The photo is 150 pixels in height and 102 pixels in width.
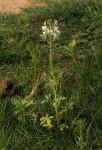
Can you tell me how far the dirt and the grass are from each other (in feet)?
0.53

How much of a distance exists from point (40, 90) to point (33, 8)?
6.14ft

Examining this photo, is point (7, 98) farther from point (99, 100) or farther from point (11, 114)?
point (99, 100)

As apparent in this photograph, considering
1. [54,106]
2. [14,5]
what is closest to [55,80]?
[54,106]

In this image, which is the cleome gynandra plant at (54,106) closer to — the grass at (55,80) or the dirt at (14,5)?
the grass at (55,80)

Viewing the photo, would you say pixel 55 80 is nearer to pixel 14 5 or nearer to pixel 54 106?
pixel 54 106

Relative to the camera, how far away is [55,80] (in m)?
3.15

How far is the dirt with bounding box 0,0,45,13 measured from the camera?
531 cm

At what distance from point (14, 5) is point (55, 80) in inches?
98.7

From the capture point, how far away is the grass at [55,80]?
2990mm

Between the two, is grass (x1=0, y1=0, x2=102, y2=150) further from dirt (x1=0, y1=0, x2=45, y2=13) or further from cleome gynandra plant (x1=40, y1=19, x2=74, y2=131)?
dirt (x1=0, y1=0, x2=45, y2=13)

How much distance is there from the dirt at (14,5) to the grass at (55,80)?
0.16m

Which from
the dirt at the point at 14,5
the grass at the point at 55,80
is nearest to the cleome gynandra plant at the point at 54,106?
the grass at the point at 55,80

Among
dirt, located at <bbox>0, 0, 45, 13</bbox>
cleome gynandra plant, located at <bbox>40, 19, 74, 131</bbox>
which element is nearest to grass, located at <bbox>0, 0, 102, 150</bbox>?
cleome gynandra plant, located at <bbox>40, 19, 74, 131</bbox>

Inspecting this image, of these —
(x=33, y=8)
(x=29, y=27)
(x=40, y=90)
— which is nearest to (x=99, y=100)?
(x=40, y=90)
